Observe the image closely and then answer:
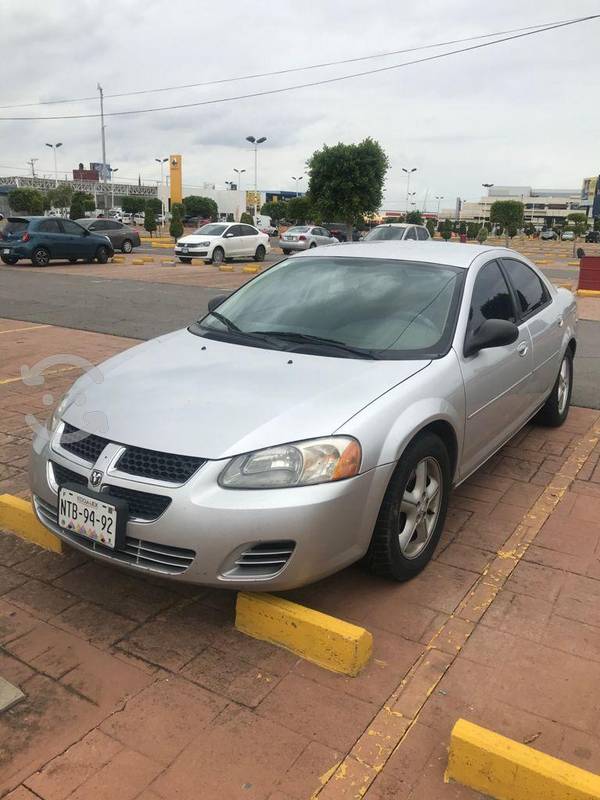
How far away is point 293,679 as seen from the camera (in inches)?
102

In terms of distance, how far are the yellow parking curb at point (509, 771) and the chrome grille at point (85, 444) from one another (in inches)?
68.7

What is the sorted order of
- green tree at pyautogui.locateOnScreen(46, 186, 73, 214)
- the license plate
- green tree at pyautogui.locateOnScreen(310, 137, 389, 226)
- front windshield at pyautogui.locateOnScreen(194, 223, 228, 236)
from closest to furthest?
the license plate < front windshield at pyautogui.locateOnScreen(194, 223, 228, 236) < green tree at pyautogui.locateOnScreen(310, 137, 389, 226) < green tree at pyautogui.locateOnScreen(46, 186, 73, 214)

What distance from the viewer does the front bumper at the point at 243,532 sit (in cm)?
259

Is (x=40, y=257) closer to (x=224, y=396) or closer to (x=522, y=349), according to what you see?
(x=522, y=349)

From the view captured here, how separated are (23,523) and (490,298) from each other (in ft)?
9.84

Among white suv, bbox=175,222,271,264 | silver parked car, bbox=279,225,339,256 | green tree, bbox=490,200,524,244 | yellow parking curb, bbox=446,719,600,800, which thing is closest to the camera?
yellow parking curb, bbox=446,719,600,800

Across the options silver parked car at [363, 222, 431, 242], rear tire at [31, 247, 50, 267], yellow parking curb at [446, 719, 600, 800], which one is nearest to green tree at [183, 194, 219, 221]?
silver parked car at [363, 222, 431, 242]

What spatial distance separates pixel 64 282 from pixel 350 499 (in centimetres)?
1534

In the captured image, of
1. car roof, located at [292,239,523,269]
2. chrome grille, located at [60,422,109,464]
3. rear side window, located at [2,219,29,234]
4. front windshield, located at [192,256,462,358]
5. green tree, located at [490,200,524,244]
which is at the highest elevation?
green tree, located at [490,200,524,244]

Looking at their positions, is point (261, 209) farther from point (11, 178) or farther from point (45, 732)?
point (45, 732)

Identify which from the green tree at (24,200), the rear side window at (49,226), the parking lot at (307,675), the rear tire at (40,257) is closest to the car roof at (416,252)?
the parking lot at (307,675)

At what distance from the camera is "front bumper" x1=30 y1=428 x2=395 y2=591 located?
259 centimetres

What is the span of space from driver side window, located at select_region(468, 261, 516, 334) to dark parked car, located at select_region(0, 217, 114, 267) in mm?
18654

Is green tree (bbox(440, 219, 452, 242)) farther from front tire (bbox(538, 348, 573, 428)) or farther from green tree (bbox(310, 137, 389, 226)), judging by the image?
front tire (bbox(538, 348, 573, 428))
